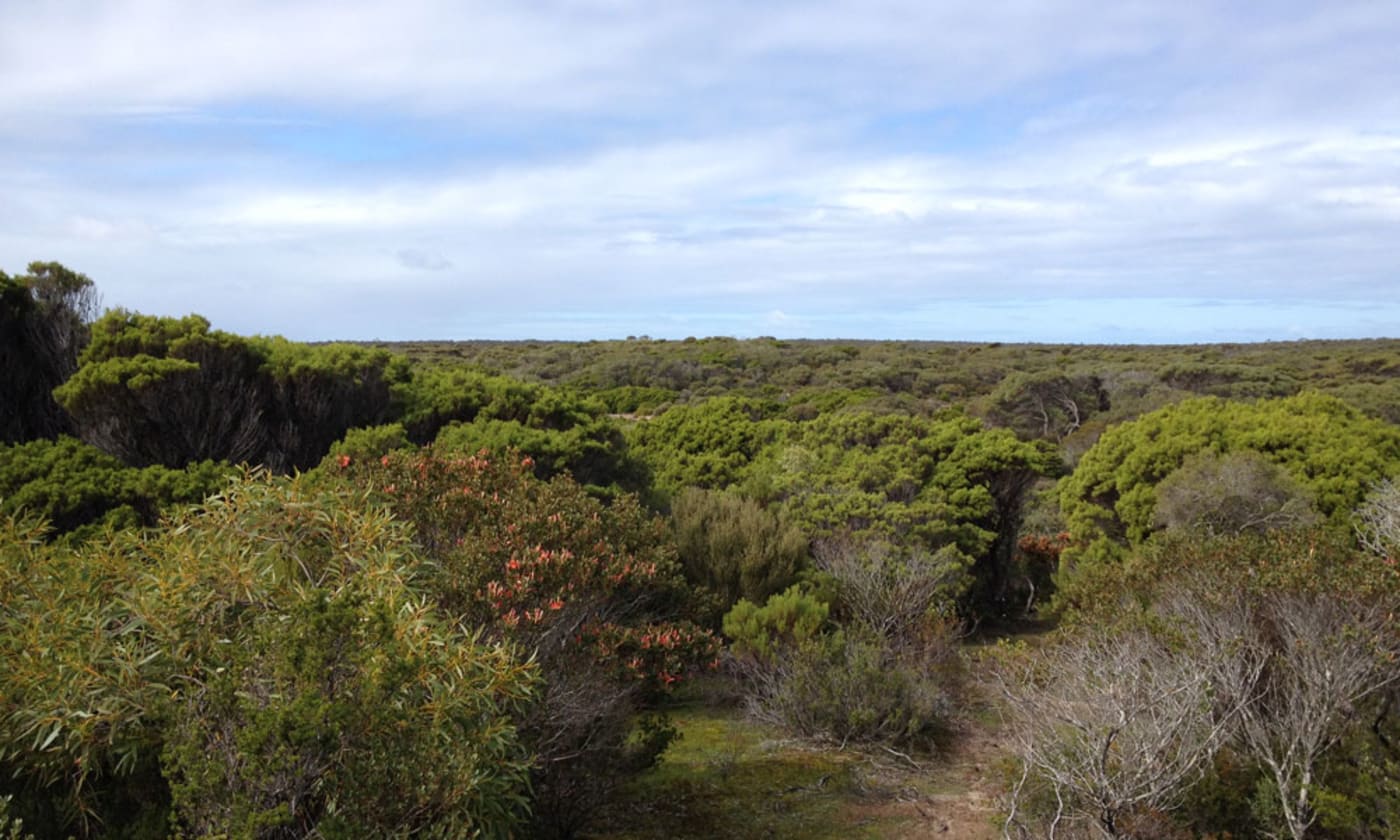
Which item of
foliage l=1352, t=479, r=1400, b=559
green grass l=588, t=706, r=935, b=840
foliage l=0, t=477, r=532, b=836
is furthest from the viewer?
foliage l=1352, t=479, r=1400, b=559

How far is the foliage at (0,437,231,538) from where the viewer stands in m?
9.14

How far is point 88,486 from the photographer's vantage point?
9.37 meters

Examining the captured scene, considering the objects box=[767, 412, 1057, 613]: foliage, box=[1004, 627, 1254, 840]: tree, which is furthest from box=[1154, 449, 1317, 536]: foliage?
box=[1004, 627, 1254, 840]: tree

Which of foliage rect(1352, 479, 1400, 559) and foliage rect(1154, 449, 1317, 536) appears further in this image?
foliage rect(1154, 449, 1317, 536)

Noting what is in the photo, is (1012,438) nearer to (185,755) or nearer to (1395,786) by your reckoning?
(1395,786)

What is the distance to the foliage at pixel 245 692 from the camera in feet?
11.7

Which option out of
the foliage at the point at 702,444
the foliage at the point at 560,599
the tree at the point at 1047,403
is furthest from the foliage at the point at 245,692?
the tree at the point at 1047,403

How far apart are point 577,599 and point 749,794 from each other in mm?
2375

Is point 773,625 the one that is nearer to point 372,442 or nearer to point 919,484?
point 919,484

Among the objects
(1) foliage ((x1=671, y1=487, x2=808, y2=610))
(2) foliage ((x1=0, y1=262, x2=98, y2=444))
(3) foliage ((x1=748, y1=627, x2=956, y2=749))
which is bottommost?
(3) foliage ((x1=748, y1=627, x2=956, y2=749))

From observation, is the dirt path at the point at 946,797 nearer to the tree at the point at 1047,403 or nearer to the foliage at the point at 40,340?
the foliage at the point at 40,340

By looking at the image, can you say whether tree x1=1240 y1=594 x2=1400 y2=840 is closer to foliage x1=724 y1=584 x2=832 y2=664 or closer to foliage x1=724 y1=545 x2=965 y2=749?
foliage x1=724 y1=545 x2=965 y2=749

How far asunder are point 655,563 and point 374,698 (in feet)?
13.5

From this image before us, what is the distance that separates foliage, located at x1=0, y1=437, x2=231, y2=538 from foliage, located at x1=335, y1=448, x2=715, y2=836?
9.57 feet
